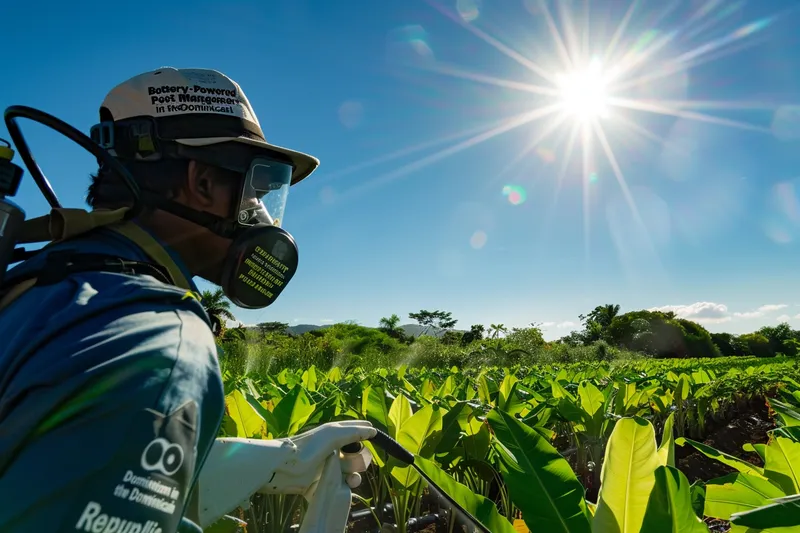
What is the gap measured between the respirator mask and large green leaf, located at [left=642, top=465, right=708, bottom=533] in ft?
4.52

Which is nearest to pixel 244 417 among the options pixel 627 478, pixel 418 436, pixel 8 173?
pixel 418 436

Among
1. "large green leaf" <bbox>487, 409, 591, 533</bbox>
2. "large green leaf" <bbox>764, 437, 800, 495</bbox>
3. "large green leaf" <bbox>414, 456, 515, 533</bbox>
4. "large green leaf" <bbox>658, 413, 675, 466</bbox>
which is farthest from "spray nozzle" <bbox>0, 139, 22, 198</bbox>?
"large green leaf" <bbox>764, 437, 800, 495</bbox>

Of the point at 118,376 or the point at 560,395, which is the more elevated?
the point at 560,395

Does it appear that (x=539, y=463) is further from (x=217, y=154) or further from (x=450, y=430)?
(x=217, y=154)

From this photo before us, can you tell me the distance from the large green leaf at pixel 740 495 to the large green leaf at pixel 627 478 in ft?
0.99

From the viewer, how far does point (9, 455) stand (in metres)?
0.73

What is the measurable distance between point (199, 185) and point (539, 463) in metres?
1.34

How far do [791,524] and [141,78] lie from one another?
211 centimetres

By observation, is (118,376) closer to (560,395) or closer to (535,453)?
(535,453)

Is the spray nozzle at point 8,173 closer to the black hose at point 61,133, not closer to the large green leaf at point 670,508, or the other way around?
the black hose at point 61,133

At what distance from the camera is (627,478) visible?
1.04 meters

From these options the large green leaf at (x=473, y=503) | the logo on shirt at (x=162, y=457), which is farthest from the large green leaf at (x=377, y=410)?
the logo on shirt at (x=162, y=457)

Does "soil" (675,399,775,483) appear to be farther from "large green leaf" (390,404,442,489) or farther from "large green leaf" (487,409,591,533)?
"large green leaf" (487,409,591,533)

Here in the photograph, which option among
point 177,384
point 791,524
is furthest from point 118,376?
point 791,524
